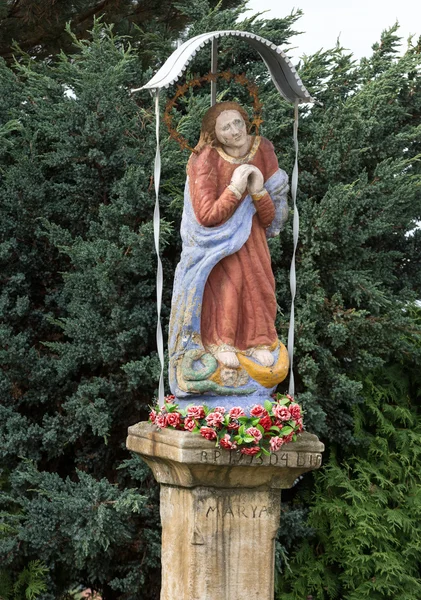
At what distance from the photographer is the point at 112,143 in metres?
7.31

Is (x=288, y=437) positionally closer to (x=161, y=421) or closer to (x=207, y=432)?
(x=207, y=432)

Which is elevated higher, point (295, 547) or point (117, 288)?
point (117, 288)

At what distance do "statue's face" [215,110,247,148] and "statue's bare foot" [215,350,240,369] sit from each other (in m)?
1.05

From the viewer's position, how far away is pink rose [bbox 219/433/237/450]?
4.68 meters

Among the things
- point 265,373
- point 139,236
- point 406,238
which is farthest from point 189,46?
point 406,238

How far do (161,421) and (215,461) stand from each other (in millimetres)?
380

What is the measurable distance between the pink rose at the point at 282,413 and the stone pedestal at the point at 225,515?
0.16m

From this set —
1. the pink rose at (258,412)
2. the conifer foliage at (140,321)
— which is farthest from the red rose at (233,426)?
the conifer foliage at (140,321)

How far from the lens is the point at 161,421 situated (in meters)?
4.95

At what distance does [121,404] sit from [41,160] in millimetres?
1962

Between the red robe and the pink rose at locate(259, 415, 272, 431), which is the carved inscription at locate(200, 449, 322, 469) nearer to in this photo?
the pink rose at locate(259, 415, 272, 431)

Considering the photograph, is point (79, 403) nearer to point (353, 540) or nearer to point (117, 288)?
point (117, 288)

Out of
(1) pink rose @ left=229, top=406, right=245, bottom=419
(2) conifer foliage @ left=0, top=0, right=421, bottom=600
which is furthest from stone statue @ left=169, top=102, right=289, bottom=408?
(2) conifer foliage @ left=0, top=0, right=421, bottom=600

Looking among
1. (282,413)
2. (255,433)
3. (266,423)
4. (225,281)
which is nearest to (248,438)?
(255,433)
